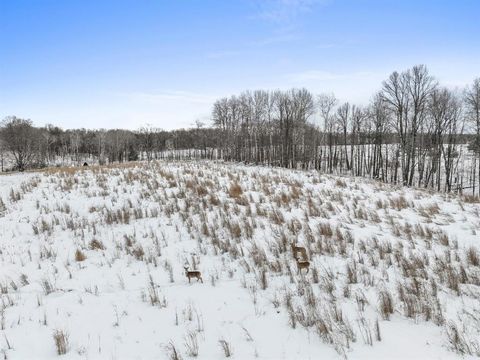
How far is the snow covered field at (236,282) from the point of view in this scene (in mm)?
3414

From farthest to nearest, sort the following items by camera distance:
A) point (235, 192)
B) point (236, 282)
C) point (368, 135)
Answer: point (368, 135) < point (235, 192) < point (236, 282)

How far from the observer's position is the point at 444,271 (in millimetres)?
4836

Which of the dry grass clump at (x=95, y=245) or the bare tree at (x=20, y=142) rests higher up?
the bare tree at (x=20, y=142)

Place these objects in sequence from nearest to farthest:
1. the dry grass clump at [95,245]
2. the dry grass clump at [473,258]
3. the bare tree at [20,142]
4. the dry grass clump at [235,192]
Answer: the dry grass clump at [473,258] → the dry grass clump at [95,245] → the dry grass clump at [235,192] → the bare tree at [20,142]

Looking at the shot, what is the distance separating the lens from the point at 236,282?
4867 mm

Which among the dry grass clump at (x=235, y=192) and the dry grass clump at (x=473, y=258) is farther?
the dry grass clump at (x=235, y=192)

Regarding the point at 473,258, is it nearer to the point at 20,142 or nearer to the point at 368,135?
the point at 368,135

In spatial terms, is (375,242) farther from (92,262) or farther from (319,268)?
(92,262)

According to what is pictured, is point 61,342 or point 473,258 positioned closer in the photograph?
point 61,342

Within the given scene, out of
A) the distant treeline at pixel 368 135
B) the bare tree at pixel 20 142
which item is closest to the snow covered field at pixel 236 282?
the distant treeline at pixel 368 135

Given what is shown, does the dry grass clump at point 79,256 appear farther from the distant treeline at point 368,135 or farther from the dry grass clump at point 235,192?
the distant treeline at point 368,135

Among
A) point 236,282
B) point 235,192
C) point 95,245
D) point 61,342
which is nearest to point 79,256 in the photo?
point 95,245

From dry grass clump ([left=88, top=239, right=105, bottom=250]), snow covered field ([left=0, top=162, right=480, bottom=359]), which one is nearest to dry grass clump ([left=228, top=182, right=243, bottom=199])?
snow covered field ([left=0, top=162, right=480, bottom=359])

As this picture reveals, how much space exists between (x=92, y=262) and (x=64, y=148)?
90578 mm
